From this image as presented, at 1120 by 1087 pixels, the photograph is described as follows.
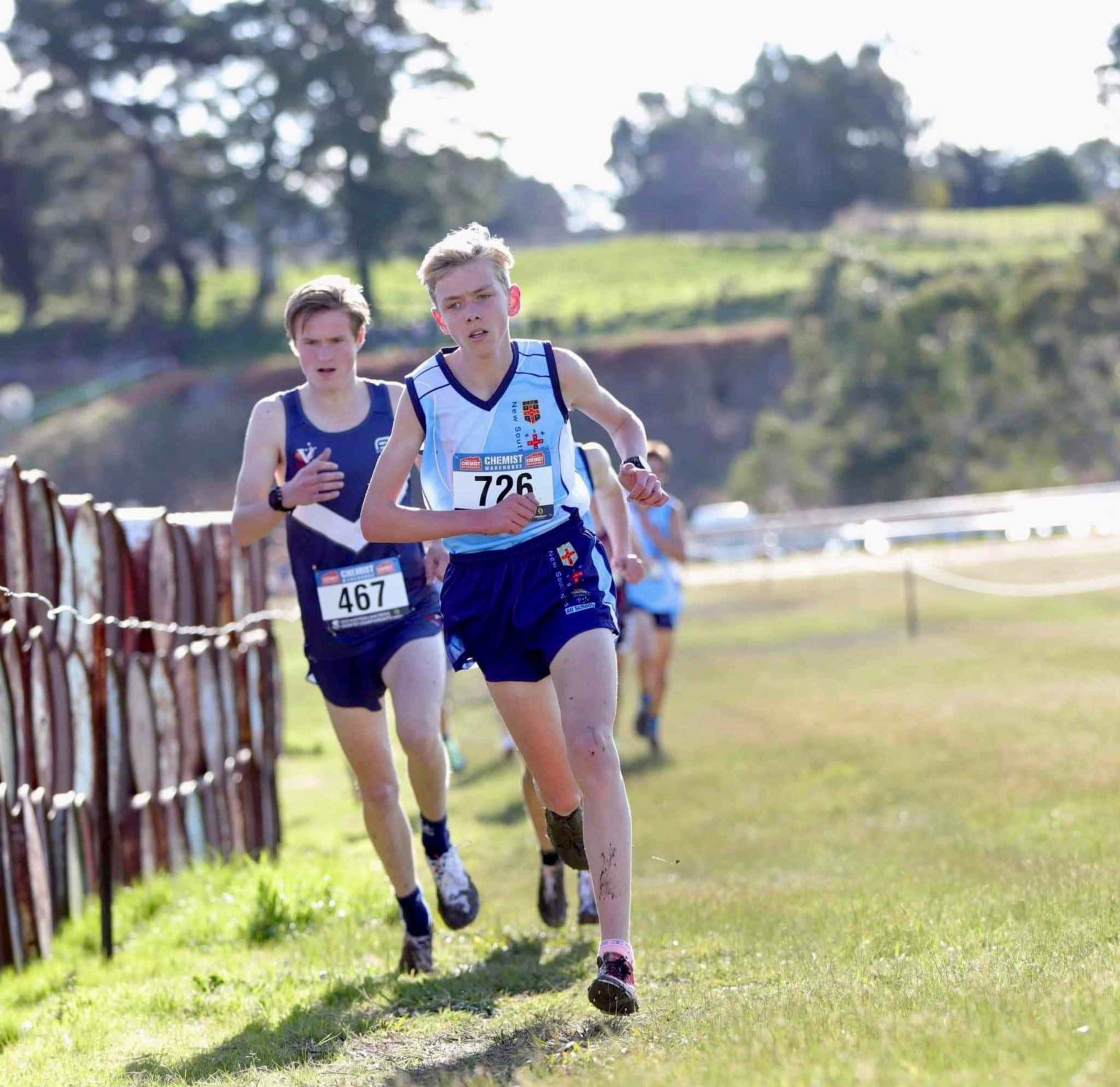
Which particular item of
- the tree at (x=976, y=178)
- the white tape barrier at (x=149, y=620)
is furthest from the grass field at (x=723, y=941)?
the tree at (x=976, y=178)

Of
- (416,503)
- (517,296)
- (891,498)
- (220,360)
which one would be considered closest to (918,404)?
(891,498)

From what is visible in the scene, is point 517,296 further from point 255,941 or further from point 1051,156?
point 1051,156

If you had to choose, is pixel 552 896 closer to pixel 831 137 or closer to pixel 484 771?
pixel 484 771

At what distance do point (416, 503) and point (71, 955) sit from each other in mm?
2915

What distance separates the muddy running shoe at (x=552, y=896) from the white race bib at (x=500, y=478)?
1.96m

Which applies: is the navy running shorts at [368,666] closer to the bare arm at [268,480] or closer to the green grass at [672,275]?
the bare arm at [268,480]

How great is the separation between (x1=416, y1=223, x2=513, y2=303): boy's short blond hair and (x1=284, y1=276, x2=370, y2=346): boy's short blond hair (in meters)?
0.89

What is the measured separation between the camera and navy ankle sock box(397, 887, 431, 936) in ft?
21.6

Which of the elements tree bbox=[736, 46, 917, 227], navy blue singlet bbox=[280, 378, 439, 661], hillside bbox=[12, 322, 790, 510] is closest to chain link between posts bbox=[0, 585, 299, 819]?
navy blue singlet bbox=[280, 378, 439, 661]

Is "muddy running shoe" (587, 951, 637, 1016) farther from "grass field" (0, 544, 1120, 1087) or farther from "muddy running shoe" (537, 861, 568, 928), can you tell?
"muddy running shoe" (537, 861, 568, 928)

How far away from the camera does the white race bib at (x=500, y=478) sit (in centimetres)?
552

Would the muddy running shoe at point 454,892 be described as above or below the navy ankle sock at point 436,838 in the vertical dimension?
below

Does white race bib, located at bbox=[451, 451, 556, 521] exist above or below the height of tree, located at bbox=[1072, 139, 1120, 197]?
below

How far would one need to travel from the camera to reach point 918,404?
5138 cm
